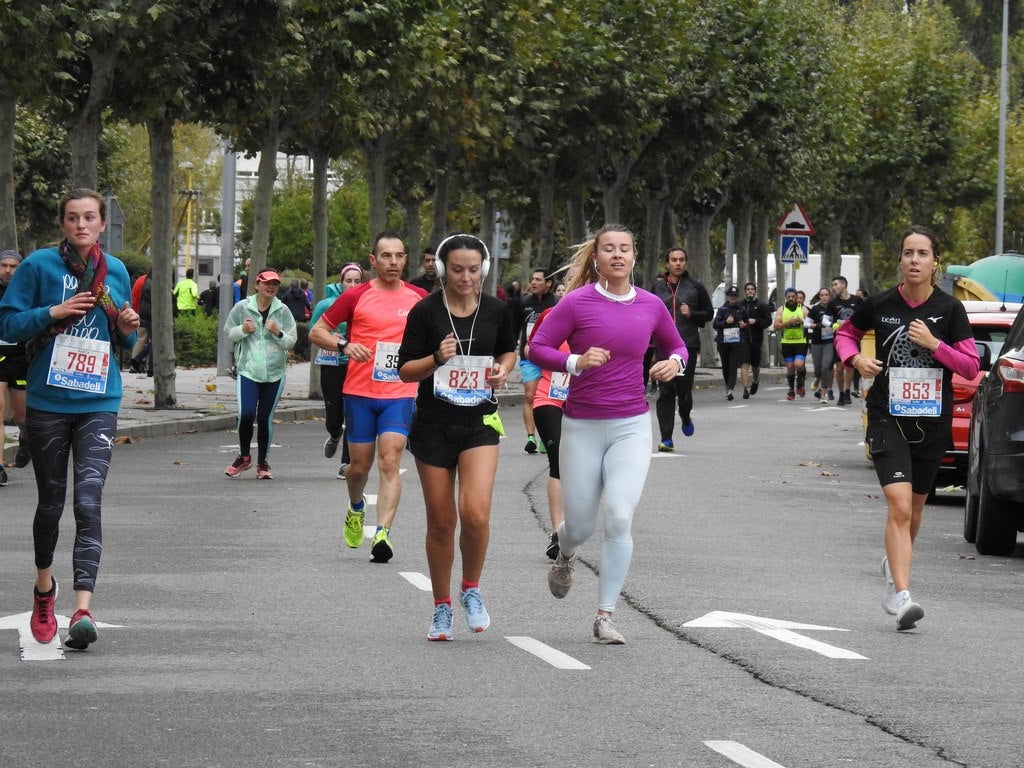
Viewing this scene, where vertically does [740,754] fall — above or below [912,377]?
below

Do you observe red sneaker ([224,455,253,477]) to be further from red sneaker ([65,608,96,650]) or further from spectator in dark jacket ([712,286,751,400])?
spectator in dark jacket ([712,286,751,400])

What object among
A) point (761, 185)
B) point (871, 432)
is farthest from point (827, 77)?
point (871, 432)

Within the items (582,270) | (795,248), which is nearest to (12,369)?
(582,270)

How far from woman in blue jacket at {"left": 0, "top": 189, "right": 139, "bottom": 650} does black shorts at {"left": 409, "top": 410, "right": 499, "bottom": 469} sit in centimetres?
131

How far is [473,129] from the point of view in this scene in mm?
32875

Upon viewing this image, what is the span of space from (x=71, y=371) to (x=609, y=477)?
232cm

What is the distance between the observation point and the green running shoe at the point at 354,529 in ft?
40.5

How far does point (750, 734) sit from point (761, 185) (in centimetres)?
4249

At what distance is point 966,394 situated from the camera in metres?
17.5

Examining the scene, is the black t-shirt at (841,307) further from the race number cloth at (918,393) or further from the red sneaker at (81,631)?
the red sneaker at (81,631)

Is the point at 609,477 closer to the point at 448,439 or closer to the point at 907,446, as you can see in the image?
the point at 448,439

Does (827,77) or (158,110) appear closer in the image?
(158,110)

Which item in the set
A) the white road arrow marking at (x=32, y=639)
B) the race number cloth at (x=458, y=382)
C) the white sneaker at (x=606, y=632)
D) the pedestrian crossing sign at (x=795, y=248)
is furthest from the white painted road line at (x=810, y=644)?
the pedestrian crossing sign at (x=795, y=248)

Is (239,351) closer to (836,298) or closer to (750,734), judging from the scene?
(750,734)
